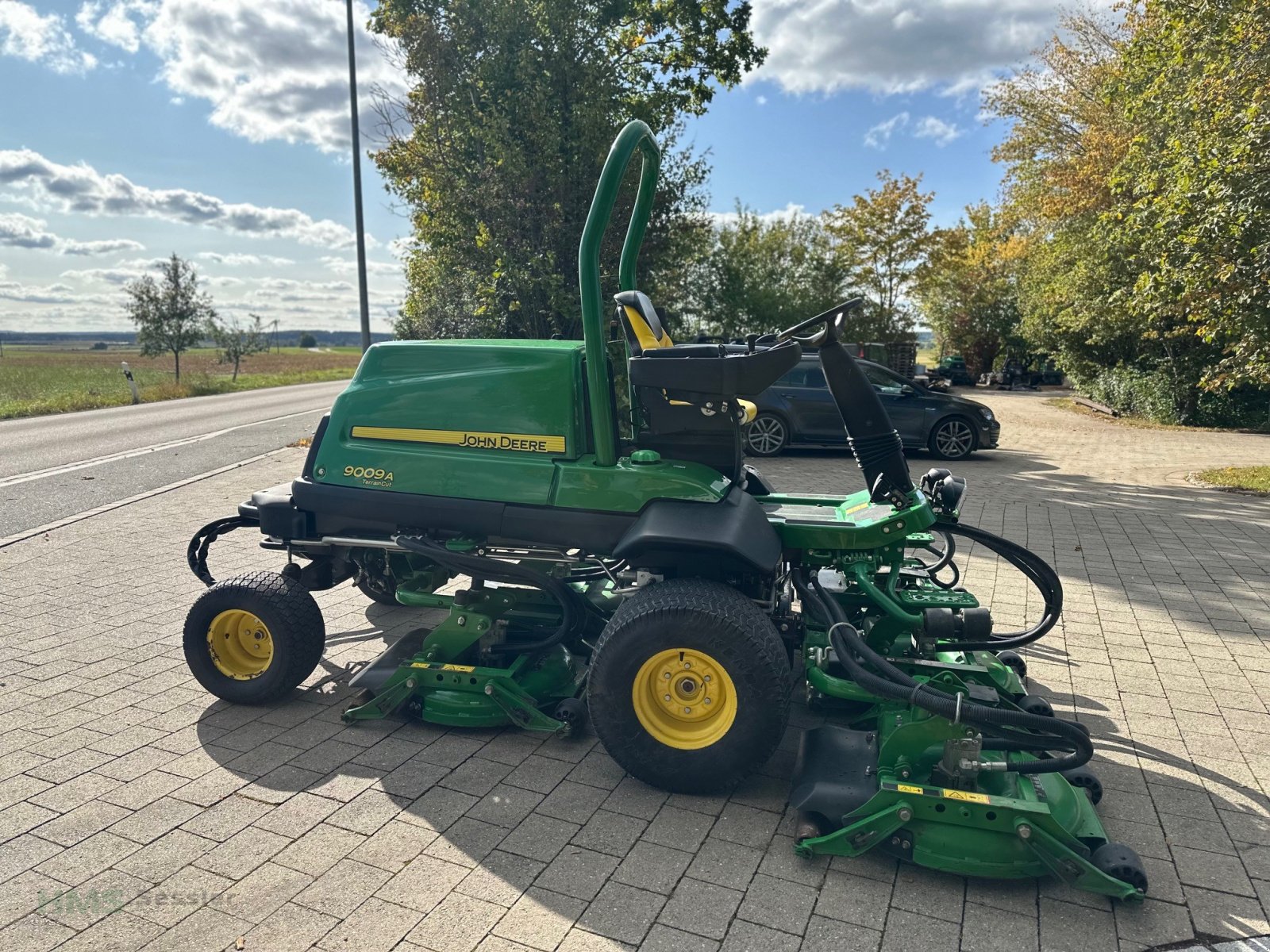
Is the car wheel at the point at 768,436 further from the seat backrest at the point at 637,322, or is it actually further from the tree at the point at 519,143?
the seat backrest at the point at 637,322

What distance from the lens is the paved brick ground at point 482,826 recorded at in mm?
2580

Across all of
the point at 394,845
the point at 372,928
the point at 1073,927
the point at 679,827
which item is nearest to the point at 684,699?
the point at 679,827

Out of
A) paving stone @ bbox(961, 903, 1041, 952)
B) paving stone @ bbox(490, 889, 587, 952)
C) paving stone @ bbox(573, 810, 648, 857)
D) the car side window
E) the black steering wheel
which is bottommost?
paving stone @ bbox(490, 889, 587, 952)

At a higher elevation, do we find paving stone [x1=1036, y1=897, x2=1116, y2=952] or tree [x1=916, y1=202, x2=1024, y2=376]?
tree [x1=916, y1=202, x2=1024, y2=376]

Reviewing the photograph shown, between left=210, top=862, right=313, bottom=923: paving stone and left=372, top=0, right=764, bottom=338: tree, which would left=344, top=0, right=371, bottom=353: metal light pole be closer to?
left=372, top=0, right=764, bottom=338: tree

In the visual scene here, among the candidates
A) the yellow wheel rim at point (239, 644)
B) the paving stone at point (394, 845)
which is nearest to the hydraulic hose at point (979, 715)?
the paving stone at point (394, 845)

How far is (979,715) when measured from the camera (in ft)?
9.50

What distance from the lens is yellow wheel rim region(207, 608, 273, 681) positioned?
4031mm

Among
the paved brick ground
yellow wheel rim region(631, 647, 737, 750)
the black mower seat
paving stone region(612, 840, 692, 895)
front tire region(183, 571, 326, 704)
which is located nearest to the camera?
the paved brick ground

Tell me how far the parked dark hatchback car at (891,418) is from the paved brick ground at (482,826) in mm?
7000

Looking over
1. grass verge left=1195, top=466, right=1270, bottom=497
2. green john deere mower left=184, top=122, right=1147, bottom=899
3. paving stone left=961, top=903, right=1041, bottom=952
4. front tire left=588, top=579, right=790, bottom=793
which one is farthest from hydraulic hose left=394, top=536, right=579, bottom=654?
grass verge left=1195, top=466, right=1270, bottom=497

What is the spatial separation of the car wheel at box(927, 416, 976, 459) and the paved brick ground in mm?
7106

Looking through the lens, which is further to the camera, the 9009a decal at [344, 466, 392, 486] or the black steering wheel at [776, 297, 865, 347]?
the 9009a decal at [344, 466, 392, 486]

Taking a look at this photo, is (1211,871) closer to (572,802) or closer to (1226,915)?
(1226,915)
